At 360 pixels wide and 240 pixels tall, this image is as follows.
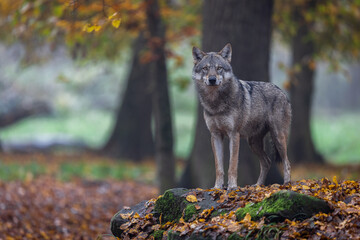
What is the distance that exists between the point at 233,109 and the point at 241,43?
9.59ft

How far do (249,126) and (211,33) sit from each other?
302 centimetres

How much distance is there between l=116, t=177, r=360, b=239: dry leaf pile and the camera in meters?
4.48

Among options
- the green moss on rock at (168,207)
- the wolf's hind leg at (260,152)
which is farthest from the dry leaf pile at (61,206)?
the wolf's hind leg at (260,152)

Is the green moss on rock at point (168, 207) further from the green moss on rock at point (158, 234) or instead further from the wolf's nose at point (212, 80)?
the wolf's nose at point (212, 80)

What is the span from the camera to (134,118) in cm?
1812

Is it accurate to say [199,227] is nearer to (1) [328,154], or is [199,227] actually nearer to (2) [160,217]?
(2) [160,217]

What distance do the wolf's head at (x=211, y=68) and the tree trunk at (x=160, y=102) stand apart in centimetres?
440

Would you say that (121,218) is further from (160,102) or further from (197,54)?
(160,102)

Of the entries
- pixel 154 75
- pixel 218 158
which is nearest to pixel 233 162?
pixel 218 158

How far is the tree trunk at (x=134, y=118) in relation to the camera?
18.1 m

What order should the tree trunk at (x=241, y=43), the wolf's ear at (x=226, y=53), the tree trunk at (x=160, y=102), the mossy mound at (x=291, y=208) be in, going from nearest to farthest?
the mossy mound at (x=291, y=208) < the wolf's ear at (x=226, y=53) < the tree trunk at (x=241, y=43) < the tree trunk at (x=160, y=102)

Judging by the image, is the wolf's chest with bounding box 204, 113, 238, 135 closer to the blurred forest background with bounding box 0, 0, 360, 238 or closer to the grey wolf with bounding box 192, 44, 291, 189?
the grey wolf with bounding box 192, 44, 291, 189

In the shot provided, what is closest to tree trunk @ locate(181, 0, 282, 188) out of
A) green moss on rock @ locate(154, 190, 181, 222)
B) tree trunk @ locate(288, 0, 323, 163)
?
green moss on rock @ locate(154, 190, 181, 222)

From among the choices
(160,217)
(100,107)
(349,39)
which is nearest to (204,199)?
(160,217)
